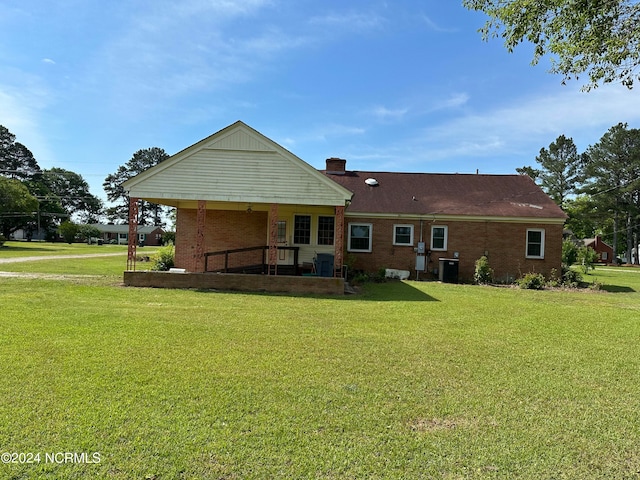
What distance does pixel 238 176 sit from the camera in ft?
44.5

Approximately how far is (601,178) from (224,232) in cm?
5231

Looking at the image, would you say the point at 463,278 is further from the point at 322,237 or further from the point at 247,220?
the point at 247,220

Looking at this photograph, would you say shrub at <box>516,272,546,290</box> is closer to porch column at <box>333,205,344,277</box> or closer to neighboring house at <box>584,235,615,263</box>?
porch column at <box>333,205,344,277</box>

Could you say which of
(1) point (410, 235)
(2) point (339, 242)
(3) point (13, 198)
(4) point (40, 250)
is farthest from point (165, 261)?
(3) point (13, 198)

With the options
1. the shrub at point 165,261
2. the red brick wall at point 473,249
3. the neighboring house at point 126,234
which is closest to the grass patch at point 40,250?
the shrub at point 165,261

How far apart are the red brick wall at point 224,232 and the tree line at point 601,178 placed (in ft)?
142

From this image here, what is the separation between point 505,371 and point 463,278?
13488mm

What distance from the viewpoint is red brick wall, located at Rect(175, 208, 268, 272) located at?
17688mm

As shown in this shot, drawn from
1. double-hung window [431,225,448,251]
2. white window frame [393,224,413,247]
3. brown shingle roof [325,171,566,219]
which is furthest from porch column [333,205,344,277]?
double-hung window [431,225,448,251]

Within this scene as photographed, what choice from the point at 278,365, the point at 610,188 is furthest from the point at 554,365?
the point at 610,188

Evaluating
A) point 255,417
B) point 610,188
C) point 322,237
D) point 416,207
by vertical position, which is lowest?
point 255,417

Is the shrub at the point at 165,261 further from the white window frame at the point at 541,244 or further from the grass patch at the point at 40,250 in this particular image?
the white window frame at the point at 541,244

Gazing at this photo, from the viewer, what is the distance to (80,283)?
1291 cm

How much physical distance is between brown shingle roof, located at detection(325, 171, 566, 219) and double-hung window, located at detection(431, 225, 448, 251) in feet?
2.31
